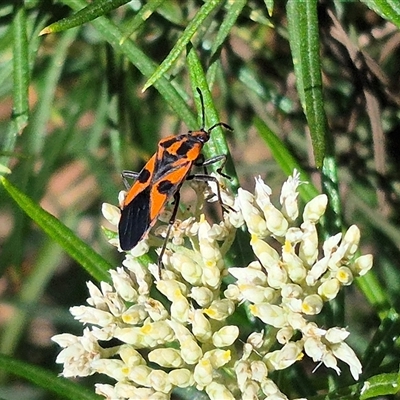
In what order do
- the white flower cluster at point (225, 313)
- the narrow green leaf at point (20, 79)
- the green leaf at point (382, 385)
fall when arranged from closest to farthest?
the green leaf at point (382, 385) → the white flower cluster at point (225, 313) → the narrow green leaf at point (20, 79)

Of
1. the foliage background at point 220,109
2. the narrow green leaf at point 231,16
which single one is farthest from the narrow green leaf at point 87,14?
the narrow green leaf at point 231,16

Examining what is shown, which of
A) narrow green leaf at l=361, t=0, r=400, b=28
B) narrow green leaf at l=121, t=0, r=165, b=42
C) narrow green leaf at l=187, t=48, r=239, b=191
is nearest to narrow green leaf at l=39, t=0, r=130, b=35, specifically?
narrow green leaf at l=121, t=0, r=165, b=42

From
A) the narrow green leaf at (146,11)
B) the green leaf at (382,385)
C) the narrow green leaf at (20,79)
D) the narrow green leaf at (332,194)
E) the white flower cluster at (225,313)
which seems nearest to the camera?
the green leaf at (382,385)

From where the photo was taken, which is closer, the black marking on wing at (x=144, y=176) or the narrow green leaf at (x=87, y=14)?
the narrow green leaf at (x=87, y=14)

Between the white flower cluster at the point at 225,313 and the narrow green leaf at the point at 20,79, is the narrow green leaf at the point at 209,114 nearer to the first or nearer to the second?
the white flower cluster at the point at 225,313

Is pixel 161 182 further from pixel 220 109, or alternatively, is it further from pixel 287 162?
pixel 220 109

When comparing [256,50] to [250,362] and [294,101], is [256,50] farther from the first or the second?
[250,362]

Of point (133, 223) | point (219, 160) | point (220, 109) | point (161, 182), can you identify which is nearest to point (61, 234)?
point (133, 223)
